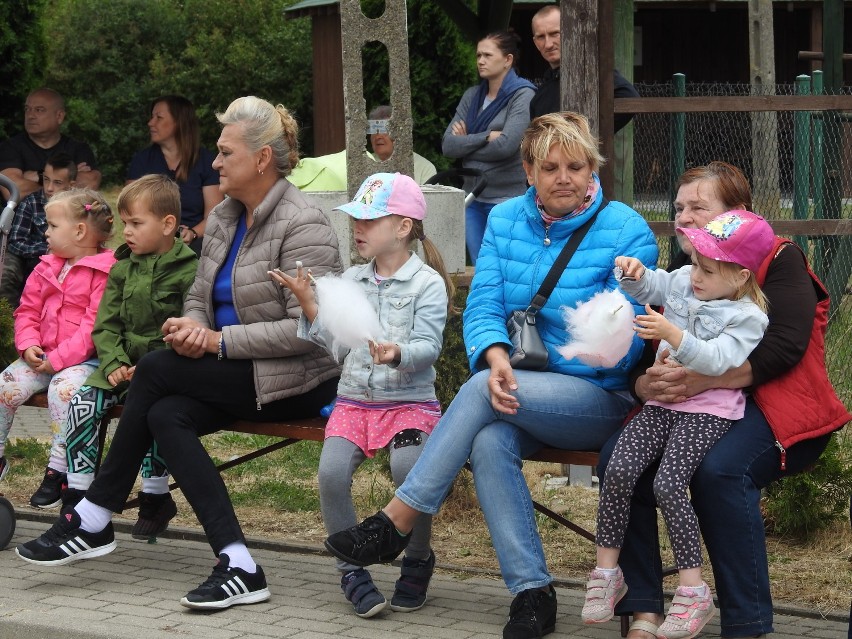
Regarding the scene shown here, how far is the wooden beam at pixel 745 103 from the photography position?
5.79 m

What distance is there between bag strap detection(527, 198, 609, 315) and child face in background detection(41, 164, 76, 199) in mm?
4306

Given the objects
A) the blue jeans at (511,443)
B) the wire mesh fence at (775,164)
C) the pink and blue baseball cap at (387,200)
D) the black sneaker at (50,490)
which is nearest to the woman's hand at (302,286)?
the pink and blue baseball cap at (387,200)

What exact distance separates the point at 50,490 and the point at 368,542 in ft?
6.18

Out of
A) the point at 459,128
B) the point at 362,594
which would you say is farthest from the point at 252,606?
the point at 459,128

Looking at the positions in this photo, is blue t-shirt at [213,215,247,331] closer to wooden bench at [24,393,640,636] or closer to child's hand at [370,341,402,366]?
wooden bench at [24,393,640,636]

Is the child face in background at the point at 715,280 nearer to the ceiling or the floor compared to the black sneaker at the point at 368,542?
nearer to the ceiling

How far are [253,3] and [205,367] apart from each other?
2245 cm

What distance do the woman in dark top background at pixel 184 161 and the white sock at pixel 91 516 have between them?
315cm

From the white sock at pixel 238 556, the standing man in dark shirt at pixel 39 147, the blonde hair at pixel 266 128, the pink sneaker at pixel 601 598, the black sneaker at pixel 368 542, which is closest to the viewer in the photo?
the pink sneaker at pixel 601 598

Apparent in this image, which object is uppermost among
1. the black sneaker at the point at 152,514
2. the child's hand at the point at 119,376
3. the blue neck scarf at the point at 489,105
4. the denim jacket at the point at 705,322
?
the blue neck scarf at the point at 489,105

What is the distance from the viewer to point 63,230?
5.55 metres

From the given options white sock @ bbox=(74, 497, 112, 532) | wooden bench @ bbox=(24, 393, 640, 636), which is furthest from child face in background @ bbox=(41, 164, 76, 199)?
white sock @ bbox=(74, 497, 112, 532)

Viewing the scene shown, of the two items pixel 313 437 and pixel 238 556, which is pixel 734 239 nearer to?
pixel 313 437

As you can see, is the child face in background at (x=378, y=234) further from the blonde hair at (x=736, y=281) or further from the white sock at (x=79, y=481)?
the white sock at (x=79, y=481)
